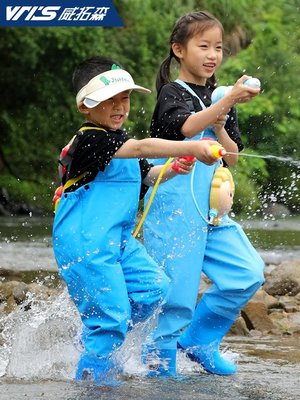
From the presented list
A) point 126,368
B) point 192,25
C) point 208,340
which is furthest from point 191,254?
point 192,25

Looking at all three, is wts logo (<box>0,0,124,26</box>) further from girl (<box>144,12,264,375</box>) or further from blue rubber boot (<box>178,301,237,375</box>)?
blue rubber boot (<box>178,301,237,375</box>)

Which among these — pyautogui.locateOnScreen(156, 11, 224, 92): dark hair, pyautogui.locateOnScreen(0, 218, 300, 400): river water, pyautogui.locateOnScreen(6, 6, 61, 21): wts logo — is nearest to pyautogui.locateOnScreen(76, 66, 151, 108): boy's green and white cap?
pyautogui.locateOnScreen(156, 11, 224, 92): dark hair

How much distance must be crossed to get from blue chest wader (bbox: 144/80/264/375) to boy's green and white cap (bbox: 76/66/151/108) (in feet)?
1.43

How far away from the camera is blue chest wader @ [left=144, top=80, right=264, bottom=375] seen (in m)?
5.79

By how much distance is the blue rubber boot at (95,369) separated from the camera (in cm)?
545

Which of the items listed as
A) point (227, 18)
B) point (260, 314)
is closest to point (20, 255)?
point (260, 314)

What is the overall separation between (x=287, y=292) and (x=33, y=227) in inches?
370

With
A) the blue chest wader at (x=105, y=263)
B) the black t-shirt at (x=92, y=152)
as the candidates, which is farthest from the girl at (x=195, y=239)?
the black t-shirt at (x=92, y=152)

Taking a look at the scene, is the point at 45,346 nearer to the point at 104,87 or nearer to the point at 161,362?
the point at 161,362

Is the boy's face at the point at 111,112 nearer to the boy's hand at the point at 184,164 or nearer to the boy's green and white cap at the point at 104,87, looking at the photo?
the boy's green and white cap at the point at 104,87

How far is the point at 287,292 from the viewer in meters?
10.2

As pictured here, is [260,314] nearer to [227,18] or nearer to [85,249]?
[85,249]

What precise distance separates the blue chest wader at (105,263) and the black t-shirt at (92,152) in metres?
0.04

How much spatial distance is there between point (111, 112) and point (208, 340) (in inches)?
51.2
